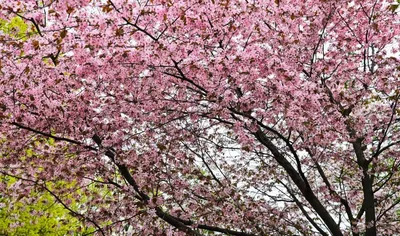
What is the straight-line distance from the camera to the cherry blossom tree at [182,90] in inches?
195

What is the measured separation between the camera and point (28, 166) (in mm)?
7031

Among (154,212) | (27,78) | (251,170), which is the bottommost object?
(154,212)

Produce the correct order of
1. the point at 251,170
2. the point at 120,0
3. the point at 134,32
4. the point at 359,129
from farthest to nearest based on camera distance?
1. the point at 251,170
2. the point at 359,129
3. the point at 134,32
4. the point at 120,0

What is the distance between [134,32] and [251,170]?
4.38 metres

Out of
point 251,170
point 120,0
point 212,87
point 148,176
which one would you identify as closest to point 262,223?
point 251,170

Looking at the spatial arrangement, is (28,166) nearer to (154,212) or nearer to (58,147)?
(58,147)

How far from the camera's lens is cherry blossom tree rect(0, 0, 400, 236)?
4.95 m

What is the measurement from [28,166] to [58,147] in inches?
25.0

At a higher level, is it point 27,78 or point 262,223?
point 27,78

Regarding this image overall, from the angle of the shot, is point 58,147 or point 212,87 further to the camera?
point 58,147

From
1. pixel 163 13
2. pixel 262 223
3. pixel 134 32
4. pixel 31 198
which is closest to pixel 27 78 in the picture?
pixel 134 32

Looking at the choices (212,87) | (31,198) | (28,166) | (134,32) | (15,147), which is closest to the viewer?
(134,32)

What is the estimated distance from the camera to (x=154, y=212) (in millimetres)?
5281

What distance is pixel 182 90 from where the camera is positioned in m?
6.21
